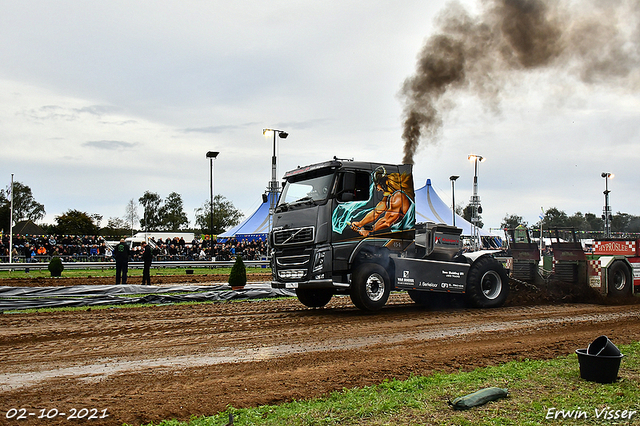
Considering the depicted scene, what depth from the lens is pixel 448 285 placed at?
1295 cm

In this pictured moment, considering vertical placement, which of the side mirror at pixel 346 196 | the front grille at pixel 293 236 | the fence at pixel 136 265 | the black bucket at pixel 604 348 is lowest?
the fence at pixel 136 265

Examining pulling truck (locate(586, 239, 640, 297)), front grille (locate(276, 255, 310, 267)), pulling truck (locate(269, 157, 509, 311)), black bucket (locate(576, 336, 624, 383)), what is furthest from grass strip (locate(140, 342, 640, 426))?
pulling truck (locate(586, 239, 640, 297))

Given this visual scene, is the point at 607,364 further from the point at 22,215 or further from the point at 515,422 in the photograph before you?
the point at 22,215

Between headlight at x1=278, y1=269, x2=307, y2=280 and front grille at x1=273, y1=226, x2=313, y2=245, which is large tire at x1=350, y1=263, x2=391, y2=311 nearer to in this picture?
headlight at x1=278, y1=269, x2=307, y2=280

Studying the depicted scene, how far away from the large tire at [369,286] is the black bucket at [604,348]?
6122mm

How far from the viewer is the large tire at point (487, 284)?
13.4 m

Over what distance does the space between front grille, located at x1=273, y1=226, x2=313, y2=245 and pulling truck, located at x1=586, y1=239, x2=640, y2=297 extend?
8698 mm

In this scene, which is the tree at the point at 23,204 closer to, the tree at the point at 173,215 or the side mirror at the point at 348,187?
the tree at the point at 173,215

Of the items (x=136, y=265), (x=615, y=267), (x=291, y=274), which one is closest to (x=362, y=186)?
(x=291, y=274)

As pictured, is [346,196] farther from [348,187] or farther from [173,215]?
[173,215]

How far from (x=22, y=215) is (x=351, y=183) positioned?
110047 mm

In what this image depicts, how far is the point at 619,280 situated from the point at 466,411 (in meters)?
12.7

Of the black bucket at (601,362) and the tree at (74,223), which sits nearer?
the black bucket at (601,362)

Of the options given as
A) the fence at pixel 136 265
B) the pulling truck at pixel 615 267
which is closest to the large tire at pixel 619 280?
the pulling truck at pixel 615 267
